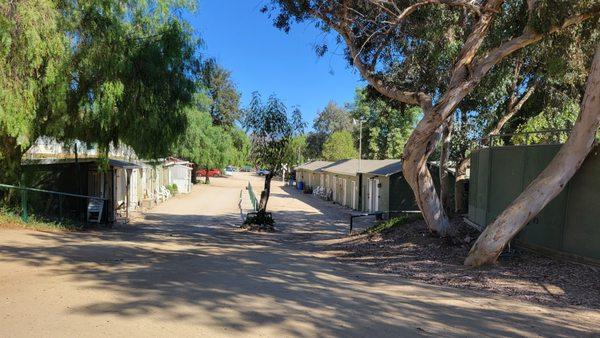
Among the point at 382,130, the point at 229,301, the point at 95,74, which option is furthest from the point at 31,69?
the point at 382,130

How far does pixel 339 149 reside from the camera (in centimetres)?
6309

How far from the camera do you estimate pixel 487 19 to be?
34.6 ft

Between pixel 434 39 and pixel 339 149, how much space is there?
50.0 metres

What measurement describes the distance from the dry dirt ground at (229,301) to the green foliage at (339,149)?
175 feet

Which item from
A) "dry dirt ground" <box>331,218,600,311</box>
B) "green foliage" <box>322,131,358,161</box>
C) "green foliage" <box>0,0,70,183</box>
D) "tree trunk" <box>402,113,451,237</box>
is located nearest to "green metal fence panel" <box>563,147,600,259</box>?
"dry dirt ground" <box>331,218,600,311</box>

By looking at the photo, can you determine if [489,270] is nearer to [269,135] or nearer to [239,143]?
[269,135]

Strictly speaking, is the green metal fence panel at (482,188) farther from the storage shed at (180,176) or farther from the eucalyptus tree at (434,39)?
the storage shed at (180,176)

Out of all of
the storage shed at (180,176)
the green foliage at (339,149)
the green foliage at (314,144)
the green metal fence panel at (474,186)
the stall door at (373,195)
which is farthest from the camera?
the green foliage at (314,144)

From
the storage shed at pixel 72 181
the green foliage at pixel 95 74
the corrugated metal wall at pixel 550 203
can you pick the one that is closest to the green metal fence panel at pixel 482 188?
the corrugated metal wall at pixel 550 203

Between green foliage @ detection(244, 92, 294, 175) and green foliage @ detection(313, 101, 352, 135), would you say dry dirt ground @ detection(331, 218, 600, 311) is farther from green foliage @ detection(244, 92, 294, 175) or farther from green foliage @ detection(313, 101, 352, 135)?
green foliage @ detection(313, 101, 352, 135)

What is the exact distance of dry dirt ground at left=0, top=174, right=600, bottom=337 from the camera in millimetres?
4691

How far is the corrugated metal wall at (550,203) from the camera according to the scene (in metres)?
7.95

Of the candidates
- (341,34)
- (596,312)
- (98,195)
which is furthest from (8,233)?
(596,312)

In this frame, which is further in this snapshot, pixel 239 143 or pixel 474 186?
pixel 239 143
